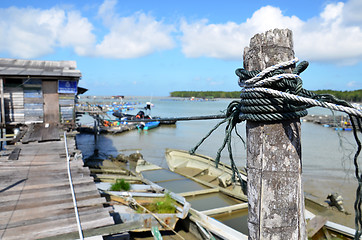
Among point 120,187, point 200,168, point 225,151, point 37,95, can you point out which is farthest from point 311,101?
point 225,151

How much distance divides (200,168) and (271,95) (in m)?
12.9

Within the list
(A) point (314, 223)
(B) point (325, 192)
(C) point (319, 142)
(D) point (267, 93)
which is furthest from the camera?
(C) point (319, 142)

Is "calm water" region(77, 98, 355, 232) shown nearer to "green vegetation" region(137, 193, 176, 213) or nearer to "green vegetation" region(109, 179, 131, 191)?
"green vegetation" region(137, 193, 176, 213)

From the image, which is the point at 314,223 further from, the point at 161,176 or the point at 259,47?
the point at 161,176

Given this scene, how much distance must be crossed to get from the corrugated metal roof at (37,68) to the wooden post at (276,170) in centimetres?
1288

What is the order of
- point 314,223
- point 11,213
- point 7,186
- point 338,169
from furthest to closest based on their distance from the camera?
point 338,169 < point 314,223 < point 7,186 < point 11,213

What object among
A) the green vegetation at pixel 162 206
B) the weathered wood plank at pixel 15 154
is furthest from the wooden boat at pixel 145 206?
the weathered wood plank at pixel 15 154

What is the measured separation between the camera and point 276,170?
1.68 m

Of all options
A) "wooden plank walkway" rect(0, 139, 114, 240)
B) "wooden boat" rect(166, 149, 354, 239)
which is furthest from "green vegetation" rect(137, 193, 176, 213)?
"wooden boat" rect(166, 149, 354, 239)

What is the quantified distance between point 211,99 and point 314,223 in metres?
159

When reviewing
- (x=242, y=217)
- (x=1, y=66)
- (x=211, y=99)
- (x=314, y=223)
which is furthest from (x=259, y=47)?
(x=211, y=99)

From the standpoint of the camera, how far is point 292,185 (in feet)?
5.55

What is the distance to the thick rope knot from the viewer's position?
1628 mm

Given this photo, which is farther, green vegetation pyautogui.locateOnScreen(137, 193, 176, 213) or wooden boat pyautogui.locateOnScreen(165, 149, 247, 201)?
wooden boat pyautogui.locateOnScreen(165, 149, 247, 201)
